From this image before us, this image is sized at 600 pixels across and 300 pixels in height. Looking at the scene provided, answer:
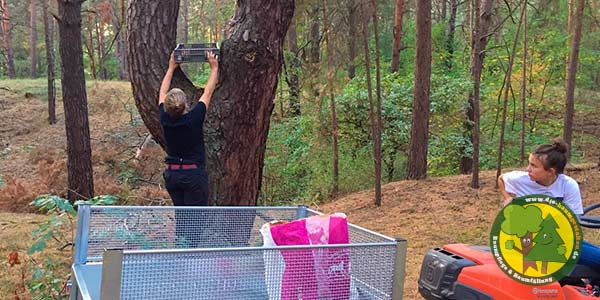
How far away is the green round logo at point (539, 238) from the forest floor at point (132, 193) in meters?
2.68

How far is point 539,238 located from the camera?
2588 mm

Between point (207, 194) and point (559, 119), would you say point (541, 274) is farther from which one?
point (559, 119)

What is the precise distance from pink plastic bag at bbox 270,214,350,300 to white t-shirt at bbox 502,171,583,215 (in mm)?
1468

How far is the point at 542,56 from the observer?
19.3 m

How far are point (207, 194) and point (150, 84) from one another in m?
1.07

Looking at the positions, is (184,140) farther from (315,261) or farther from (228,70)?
(315,261)

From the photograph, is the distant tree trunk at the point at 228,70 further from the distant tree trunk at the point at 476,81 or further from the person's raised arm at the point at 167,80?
the distant tree trunk at the point at 476,81

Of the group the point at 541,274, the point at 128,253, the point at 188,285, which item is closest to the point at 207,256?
the point at 188,285

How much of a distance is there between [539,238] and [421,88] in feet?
25.6

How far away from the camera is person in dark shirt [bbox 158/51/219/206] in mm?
4215

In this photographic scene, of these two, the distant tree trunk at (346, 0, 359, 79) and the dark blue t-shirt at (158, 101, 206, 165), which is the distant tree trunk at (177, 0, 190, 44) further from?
the dark blue t-shirt at (158, 101, 206, 165)

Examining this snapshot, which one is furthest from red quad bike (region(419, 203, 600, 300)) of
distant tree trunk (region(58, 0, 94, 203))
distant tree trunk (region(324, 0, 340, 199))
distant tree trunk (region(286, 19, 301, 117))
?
distant tree trunk (region(286, 19, 301, 117))

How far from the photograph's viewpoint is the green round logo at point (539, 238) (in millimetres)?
2584

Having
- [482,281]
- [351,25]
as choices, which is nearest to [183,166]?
[482,281]
